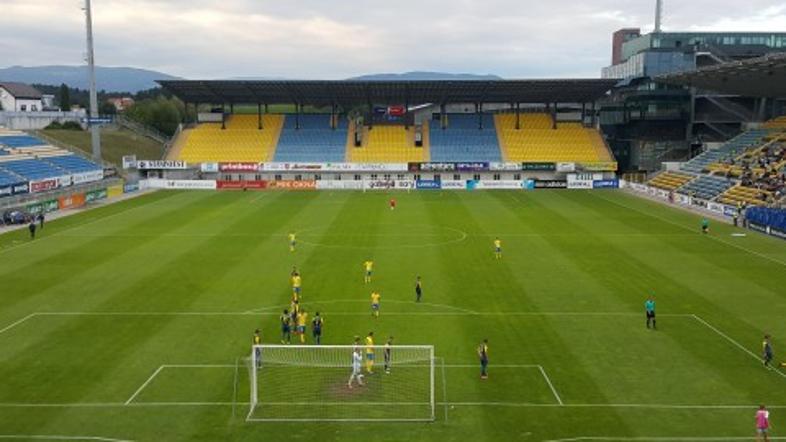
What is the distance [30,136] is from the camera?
79250 mm

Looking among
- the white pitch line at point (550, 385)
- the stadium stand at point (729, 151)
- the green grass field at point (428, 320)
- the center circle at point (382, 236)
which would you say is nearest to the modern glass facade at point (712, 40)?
the stadium stand at point (729, 151)

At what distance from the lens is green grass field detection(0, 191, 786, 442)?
18984 mm

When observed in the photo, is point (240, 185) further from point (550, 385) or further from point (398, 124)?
point (550, 385)

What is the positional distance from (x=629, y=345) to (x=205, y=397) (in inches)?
560

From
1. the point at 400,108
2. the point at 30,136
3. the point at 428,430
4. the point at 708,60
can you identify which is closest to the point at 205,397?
the point at 428,430

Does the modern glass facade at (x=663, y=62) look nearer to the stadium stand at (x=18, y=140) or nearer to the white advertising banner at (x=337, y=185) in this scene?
the white advertising banner at (x=337, y=185)

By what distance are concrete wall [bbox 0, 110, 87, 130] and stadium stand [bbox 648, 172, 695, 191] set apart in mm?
76501

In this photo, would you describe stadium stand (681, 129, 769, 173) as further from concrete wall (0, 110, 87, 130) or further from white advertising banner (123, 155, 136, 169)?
concrete wall (0, 110, 87, 130)

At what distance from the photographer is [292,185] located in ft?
274

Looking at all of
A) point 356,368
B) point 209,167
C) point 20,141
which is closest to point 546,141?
point 209,167

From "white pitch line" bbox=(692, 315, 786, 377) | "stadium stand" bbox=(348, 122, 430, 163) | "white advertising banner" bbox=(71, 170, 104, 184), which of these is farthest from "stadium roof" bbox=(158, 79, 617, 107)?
"white pitch line" bbox=(692, 315, 786, 377)

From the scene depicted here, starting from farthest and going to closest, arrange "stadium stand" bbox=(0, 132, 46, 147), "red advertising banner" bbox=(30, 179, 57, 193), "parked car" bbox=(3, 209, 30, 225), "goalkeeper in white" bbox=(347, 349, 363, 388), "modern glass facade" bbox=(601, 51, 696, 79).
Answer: "modern glass facade" bbox=(601, 51, 696, 79) → "stadium stand" bbox=(0, 132, 46, 147) → "red advertising banner" bbox=(30, 179, 57, 193) → "parked car" bbox=(3, 209, 30, 225) → "goalkeeper in white" bbox=(347, 349, 363, 388)

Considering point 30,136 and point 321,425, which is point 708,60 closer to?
point 30,136

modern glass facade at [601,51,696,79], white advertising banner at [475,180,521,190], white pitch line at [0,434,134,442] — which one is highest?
modern glass facade at [601,51,696,79]
